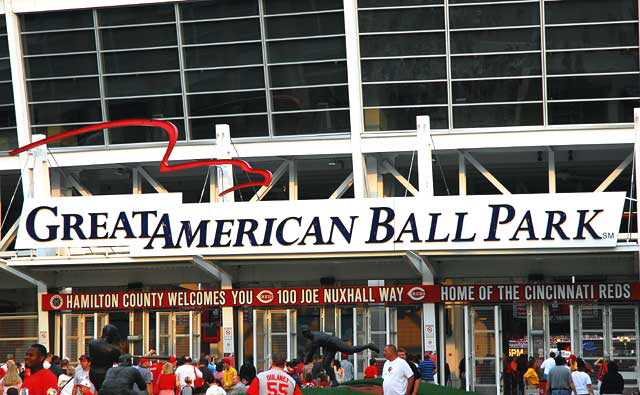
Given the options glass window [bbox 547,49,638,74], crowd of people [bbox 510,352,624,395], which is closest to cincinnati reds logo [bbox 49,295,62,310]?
crowd of people [bbox 510,352,624,395]

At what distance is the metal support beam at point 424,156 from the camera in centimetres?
4219

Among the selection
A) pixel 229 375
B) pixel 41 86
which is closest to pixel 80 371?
pixel 229 375

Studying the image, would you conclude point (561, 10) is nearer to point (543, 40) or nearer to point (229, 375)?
point (543, 40)

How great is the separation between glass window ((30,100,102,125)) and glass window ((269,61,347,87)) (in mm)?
6690

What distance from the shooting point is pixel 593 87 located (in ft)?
145

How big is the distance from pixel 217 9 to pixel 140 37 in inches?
116

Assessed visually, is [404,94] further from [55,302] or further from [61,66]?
Answer: [55,302]

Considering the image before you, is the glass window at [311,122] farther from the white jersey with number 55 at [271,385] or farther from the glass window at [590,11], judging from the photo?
the white jersey with number 55 at [271,385]

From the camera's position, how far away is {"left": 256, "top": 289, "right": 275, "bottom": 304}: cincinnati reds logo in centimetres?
4403

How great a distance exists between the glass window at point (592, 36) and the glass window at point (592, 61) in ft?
0.86

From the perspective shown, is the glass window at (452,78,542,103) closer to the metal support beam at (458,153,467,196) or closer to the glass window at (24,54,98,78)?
the metal support beam at (458,153,467,196)

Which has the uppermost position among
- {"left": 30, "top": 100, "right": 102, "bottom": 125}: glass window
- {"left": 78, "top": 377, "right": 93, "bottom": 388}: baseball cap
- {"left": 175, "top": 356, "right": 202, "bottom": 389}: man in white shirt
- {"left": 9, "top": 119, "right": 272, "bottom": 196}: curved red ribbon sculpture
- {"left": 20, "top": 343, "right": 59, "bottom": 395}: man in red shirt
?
{"left": 30, "top": 100, "right": 102, "bottom": 125}: glass window

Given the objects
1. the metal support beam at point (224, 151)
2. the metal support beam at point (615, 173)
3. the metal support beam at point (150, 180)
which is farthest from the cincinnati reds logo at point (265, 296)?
the metal support beam at point (615, 173)

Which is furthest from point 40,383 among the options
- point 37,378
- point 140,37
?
point 140,37
